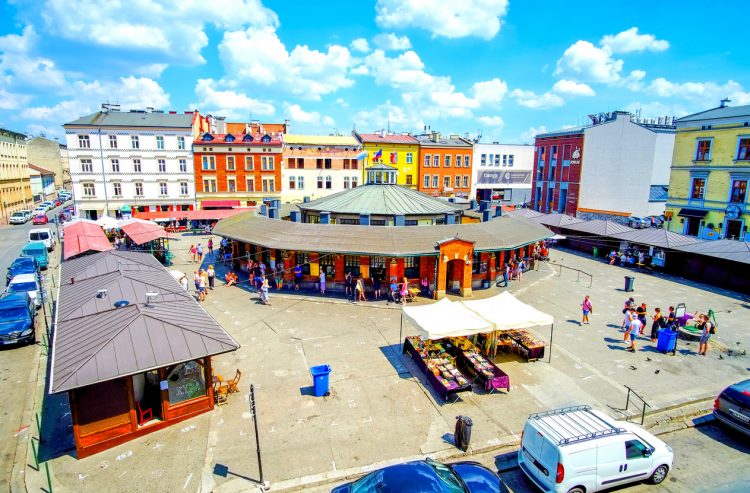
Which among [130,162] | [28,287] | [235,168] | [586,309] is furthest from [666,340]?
[130,162]

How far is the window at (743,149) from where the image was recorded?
119 feet

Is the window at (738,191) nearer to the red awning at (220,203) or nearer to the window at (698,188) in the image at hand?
the window at (698,188)

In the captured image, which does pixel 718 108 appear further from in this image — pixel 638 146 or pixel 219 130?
pixel 219 130

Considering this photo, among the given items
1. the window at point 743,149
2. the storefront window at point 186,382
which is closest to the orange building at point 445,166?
the window at point 743,149

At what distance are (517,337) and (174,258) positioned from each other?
96.5ft

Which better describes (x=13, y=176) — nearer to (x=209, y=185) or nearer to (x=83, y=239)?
(x=209, y=185)

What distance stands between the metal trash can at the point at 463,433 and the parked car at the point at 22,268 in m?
28.1

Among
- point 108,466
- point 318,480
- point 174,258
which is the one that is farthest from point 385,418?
point 174,258

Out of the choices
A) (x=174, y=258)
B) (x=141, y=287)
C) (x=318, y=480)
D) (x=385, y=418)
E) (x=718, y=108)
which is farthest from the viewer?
(x=718, y=108)

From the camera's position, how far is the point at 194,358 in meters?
11.7

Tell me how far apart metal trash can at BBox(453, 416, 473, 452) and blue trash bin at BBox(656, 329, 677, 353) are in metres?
11.7

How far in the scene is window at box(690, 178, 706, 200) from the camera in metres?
40.3

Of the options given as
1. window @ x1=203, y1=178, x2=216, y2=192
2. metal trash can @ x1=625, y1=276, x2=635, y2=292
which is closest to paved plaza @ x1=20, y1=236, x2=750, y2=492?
metal trash can @ x1=625, y1=276, x2=635, y2=292

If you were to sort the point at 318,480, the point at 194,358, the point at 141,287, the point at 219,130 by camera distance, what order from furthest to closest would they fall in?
the point at 219,130 → the point at 141,287 → the point at 194,358 → the point at 318,480
